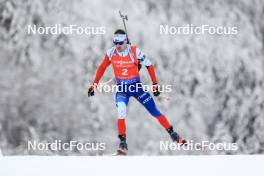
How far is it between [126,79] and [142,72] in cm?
18

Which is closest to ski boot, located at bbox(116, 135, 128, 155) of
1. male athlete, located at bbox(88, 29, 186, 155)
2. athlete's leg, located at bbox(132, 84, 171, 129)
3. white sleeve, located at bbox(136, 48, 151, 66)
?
male athlete, located at bbox(88, 29, 186, 155)

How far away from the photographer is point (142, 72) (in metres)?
4.98

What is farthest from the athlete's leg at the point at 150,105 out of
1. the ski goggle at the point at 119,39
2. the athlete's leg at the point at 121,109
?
the ski goggle at the point at 119,39

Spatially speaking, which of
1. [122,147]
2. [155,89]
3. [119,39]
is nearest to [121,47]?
[119,39]

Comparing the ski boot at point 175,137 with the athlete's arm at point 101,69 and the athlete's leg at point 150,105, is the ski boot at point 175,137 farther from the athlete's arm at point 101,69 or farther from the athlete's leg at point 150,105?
the athlete's arm at point 101,69

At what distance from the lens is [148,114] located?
5059 mm

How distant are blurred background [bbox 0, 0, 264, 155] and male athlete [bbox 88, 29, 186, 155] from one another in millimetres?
67

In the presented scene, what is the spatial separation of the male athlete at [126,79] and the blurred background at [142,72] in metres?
0.07

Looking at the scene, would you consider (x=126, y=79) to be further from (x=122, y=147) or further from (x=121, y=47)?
(x=122, y=147)
